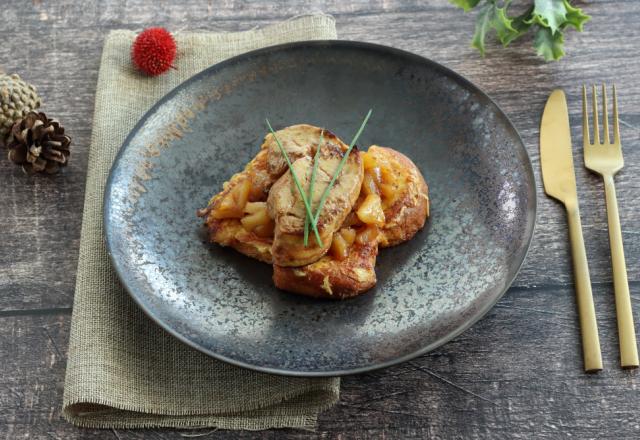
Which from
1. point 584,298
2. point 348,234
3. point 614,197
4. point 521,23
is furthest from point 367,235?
point 521,23

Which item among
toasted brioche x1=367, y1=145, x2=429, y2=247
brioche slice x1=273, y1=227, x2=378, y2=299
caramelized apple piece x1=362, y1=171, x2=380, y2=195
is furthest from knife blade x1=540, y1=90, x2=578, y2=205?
brioche slice x1=273, y1=227, x2=378, y2=299

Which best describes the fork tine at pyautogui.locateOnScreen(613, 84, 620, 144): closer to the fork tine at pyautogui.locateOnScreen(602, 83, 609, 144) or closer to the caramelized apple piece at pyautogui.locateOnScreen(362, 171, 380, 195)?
the fork tine at pyautogui.locateOnScreen(602, 83, 609, 144)

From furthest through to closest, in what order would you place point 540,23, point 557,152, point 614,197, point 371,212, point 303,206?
point 540,23, point 557,152, point 614,197, point 371,212, point 303,206

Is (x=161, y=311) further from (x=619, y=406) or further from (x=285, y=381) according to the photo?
(x=619, y=406)

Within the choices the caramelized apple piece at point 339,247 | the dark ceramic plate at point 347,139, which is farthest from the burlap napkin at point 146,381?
the caramelized apple piece at point 339,247

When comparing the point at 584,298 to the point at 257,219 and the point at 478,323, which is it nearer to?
the point at 478,323
